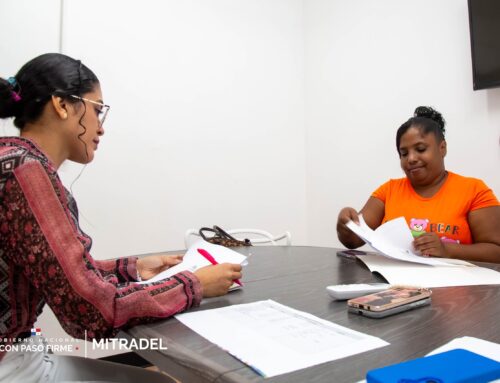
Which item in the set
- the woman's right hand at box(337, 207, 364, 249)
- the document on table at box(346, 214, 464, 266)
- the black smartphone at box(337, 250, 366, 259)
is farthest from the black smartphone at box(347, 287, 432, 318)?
the woman's right hand at box(337, 207, 364, 249)

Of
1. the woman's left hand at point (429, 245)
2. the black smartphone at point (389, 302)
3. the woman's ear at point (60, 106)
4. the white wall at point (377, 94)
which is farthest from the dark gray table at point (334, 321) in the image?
the white wall at point (377, 94)

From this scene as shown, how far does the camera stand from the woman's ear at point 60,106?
877 mm

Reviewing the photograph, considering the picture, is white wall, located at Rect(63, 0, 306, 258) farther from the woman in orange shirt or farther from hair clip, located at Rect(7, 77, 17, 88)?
hair clip, located at Rect(7, 77, 17, 88)

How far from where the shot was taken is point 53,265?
0.67 metres

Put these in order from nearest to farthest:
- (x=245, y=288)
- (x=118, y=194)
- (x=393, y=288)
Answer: (x=393, y=288), (x=245, y=288), (x=118, y=194)

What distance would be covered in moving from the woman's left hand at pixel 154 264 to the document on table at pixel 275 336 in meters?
0.40

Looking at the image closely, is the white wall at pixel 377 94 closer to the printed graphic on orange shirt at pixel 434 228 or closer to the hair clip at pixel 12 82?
the printed graphic on orange shirt at pixel 434 228

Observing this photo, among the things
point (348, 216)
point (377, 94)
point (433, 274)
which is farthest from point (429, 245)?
point (377, 94)

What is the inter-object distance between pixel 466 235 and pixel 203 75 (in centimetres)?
187

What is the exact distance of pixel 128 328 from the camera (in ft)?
2.31

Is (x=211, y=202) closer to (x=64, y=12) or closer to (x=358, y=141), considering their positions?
(x=358, y=141)

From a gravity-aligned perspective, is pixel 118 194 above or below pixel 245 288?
above

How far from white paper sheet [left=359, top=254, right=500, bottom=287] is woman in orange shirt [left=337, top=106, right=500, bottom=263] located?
0.23 metres

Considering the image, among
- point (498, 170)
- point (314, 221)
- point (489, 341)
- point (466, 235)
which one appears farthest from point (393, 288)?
point (314, 221)
